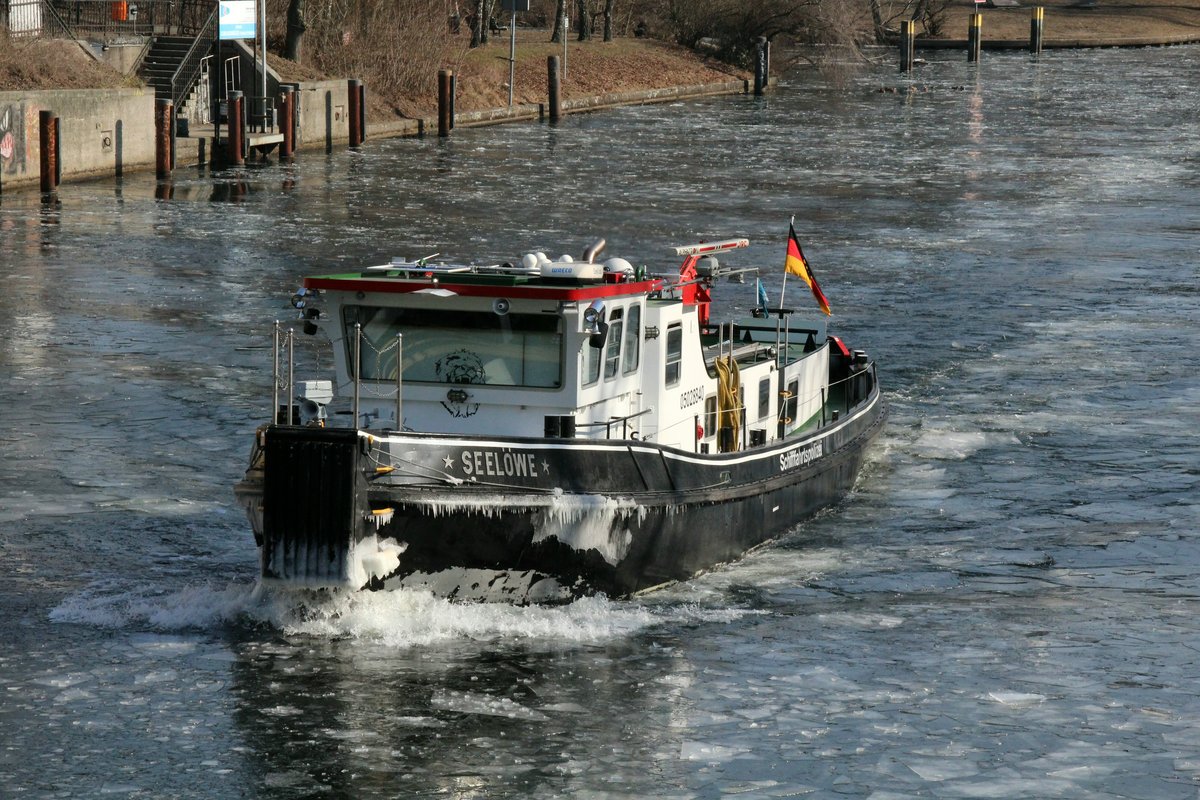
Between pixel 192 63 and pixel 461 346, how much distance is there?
34.4m

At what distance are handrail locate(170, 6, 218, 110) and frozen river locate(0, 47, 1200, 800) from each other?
366 inches

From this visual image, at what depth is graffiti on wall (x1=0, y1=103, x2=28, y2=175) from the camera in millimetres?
38000

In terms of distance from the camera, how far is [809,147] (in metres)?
53.0

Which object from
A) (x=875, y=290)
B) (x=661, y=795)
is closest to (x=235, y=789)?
(x=661, y=795)

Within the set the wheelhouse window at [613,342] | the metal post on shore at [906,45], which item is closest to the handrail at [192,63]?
the wheelhouse window at [613,342]

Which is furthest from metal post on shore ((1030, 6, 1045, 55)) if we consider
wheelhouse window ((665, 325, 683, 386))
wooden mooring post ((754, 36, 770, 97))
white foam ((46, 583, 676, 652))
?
white foam ((46, 583, 676, 652))

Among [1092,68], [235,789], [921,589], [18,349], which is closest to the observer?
[235,789]

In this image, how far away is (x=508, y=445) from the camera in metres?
14.4

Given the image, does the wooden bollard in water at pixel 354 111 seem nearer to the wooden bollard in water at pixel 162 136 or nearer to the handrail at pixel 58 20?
the handrail at pixel 58 20

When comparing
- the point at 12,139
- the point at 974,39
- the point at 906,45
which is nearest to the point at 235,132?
the point at 12,139

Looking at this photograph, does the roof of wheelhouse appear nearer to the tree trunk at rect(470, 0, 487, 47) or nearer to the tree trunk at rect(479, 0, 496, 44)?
the tree trunk at rect(470, 0, 487, 47)

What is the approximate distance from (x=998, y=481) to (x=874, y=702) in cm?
722

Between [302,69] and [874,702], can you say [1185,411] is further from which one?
[302,69]

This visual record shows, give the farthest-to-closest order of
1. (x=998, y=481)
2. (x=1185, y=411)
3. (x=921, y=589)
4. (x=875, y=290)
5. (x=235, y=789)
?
(x=875, y=290), (x=1185, y=411), (x=998, y=481), (x=921, y=589), (x=235, y=789)
